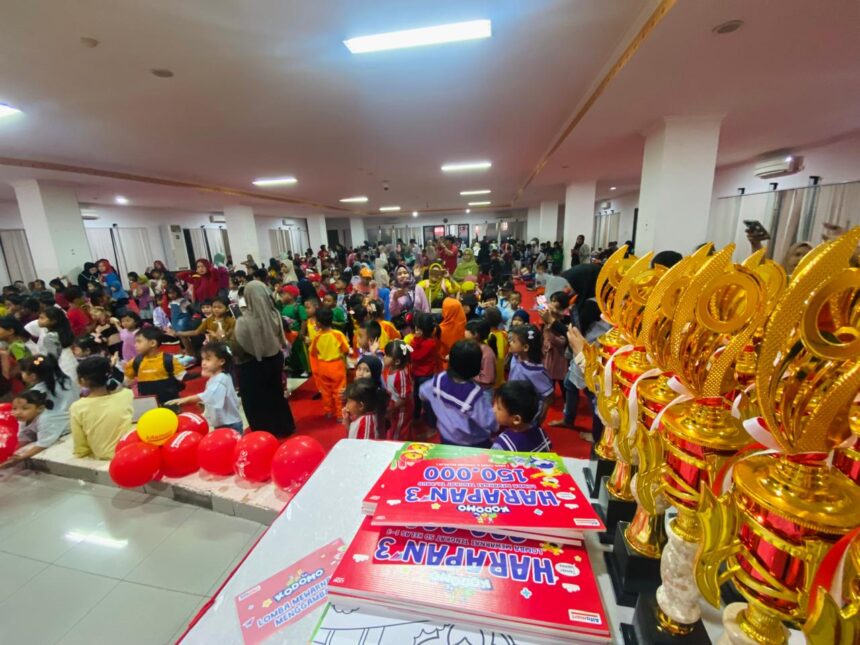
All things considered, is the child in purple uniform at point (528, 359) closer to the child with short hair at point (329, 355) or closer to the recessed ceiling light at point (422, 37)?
the child with short hair at point (329, 355)

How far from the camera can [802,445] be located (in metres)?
0.37

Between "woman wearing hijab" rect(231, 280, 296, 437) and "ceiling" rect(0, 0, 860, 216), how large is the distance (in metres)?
1.64

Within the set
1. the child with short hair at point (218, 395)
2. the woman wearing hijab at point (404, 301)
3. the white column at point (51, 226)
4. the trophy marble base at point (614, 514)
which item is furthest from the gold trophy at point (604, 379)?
the white column at point (51, 226)

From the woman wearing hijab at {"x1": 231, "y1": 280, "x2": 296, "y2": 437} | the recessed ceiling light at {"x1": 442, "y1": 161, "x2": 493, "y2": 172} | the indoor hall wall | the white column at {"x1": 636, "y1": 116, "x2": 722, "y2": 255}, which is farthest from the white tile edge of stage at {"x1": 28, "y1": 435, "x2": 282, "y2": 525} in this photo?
the indoor hall wall

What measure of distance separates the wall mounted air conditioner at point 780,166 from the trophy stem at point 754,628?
7682mm

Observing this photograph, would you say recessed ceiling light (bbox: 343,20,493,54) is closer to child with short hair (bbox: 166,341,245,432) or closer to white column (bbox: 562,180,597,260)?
child with short hair (bbox: 166,341,245,432)

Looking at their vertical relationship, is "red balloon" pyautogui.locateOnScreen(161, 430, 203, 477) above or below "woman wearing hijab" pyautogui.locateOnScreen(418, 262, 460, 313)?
below

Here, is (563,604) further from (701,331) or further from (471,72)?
(471,72)

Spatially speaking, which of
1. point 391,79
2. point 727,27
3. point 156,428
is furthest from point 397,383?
point 727,27

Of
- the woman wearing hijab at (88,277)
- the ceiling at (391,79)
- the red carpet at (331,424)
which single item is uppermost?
the ceiling at (391,79)

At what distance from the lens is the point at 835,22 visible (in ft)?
6.81

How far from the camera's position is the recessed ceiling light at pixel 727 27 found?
2.06 metres

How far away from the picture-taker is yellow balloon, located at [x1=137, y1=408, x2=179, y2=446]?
210 centimetres

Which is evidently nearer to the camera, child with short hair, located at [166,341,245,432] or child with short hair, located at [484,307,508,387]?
child with short hair, located at [166,341,245,432]
